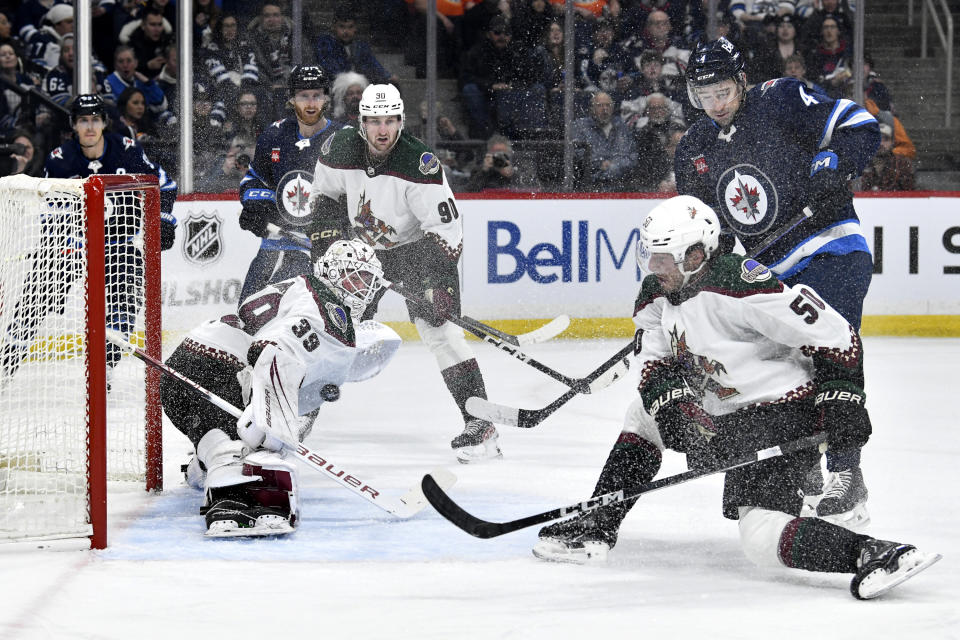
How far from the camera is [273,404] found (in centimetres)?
303

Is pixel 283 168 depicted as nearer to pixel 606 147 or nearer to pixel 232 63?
pixel 232 63

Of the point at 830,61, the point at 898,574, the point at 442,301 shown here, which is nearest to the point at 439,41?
the point at 830,61

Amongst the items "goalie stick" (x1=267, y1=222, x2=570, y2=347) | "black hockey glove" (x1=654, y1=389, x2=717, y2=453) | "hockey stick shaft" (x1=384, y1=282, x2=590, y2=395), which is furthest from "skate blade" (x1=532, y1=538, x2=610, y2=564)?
"goalie stick" (x1=267, y1=222, x2=570, y2=347)

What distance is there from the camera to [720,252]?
2.74 metres

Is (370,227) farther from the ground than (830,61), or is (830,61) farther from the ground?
(830,61)

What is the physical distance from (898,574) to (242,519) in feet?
4.37

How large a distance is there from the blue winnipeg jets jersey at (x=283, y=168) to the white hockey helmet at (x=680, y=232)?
7.06 feet

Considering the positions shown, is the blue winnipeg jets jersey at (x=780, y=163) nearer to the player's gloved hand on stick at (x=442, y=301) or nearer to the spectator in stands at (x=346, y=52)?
the player's gloved hand on stick at (x=442, y=301)

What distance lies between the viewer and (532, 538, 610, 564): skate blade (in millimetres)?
2771

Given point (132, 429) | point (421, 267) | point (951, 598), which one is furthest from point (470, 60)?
point (951, 598)

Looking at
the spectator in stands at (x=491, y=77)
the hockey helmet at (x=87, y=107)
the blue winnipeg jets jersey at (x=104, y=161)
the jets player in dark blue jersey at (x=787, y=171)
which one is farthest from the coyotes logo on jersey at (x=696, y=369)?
the spectator in stands at (x=491, y=77)

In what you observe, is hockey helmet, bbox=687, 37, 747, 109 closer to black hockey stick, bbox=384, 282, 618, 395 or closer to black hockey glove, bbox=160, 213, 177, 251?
black hockey stick, bbox=384, 282, 618, 395

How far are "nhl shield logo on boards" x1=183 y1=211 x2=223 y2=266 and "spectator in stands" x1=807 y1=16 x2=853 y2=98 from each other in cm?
Answer: 291

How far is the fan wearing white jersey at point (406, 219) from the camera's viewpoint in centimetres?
405
